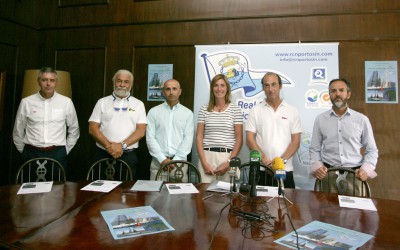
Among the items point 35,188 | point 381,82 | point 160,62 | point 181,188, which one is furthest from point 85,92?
point 381,82

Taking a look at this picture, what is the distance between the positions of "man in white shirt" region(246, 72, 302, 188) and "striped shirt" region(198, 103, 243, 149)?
0.16 meters

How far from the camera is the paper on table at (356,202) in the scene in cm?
156

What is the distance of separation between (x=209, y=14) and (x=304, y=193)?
8.38 ft

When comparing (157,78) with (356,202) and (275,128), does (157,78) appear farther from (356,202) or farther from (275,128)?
(356,202)

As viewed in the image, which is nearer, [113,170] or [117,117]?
[113,170]

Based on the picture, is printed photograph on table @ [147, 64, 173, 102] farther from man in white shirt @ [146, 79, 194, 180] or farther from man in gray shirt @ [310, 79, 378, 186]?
man in gray shirt @ [310, 79, 378, 186]

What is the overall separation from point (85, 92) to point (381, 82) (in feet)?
12.1

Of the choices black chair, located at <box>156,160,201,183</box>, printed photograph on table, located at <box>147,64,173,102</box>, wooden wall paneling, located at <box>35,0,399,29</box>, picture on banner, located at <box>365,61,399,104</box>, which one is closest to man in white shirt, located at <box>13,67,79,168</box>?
printed photograph on table, located at <box>147,64,173,102</box>

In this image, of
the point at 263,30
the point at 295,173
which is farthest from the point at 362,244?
the point at 263,30

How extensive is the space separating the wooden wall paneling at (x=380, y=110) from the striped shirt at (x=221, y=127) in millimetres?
1452

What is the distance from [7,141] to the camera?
11.9ft

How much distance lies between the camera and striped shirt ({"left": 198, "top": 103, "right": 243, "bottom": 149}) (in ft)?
8.88

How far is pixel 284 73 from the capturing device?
3.15m

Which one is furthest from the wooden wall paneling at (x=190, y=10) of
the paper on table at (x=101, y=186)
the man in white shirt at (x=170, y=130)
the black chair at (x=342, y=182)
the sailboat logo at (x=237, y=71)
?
the paper on table at (x=101, y=186)
